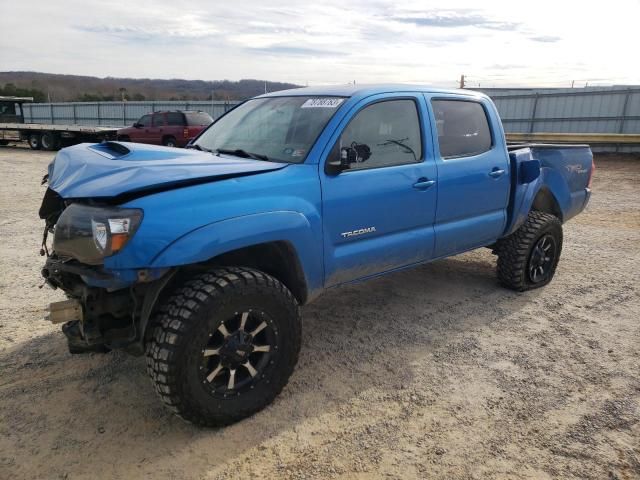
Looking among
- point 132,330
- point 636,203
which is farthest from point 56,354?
point 636,203

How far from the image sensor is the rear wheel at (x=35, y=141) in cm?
2319

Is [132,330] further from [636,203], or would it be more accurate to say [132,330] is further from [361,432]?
[636,203]

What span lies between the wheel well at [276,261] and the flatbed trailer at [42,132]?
19418mm

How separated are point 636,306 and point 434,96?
2728 millimetres

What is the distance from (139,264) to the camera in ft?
8.32

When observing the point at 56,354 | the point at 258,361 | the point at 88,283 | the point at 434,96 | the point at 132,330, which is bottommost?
the point at 56,354

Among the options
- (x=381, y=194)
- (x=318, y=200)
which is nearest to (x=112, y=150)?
(x=318, y=200)

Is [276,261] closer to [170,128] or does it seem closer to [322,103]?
[322,103]

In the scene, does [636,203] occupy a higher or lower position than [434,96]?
lower

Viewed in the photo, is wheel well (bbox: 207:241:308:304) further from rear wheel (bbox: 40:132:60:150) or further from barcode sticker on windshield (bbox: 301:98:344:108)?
rear wheel (bbox: 40:132:60:150)

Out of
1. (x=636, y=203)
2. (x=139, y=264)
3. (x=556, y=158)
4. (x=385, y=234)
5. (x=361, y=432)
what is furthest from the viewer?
(x=636, y=203)

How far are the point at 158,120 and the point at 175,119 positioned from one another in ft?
2.62

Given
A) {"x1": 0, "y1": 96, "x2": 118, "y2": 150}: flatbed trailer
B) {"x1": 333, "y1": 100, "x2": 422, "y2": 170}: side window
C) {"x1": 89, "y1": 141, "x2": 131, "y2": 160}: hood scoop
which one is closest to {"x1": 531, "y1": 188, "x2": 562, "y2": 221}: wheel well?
{"x1": 333, "y1": 100, "x2": 422, "y2": 170}: side window

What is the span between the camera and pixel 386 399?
3209 mm
